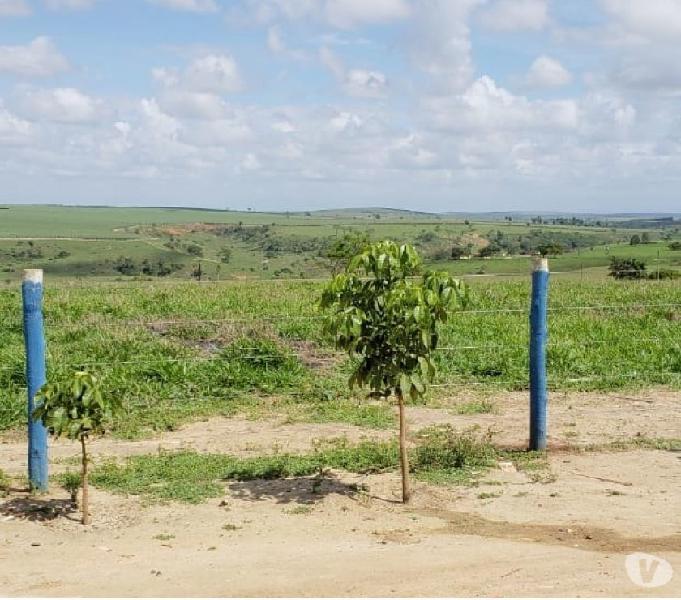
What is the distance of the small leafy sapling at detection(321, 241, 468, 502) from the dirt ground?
0.76 metres

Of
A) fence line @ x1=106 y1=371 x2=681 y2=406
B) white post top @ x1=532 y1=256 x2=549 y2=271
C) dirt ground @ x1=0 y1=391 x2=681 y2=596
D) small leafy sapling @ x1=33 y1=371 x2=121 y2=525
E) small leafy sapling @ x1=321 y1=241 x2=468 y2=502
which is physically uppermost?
white post top @ x1=532 y1=256 x2=549 y2=271

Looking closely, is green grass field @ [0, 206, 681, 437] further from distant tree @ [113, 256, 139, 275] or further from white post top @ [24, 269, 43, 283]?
distant tree @ [113, 256, 139, 275]

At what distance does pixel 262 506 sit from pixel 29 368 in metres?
2.43

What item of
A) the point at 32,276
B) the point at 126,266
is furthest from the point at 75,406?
the point at 126,266

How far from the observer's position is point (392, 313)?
6777mm

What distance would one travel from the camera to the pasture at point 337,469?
565 cm

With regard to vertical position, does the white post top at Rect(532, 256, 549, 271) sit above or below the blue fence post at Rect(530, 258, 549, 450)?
above

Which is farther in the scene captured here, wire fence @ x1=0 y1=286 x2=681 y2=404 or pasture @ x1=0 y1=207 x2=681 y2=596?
wire fence @ x1=0 y1=286 x2=681 y2=404

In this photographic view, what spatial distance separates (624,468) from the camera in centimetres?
809

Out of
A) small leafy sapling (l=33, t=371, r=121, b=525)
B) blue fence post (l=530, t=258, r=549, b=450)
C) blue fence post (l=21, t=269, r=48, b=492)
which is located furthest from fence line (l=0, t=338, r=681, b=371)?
small leafy sapling (l=33, t=371, r=121, b=525)

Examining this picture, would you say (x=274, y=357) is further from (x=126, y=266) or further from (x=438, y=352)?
(x=126, y=266)

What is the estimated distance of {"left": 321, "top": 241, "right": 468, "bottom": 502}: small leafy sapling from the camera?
671cm

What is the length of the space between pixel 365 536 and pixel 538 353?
319 centimetres

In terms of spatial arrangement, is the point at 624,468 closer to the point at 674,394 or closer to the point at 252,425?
the point at 674,394
